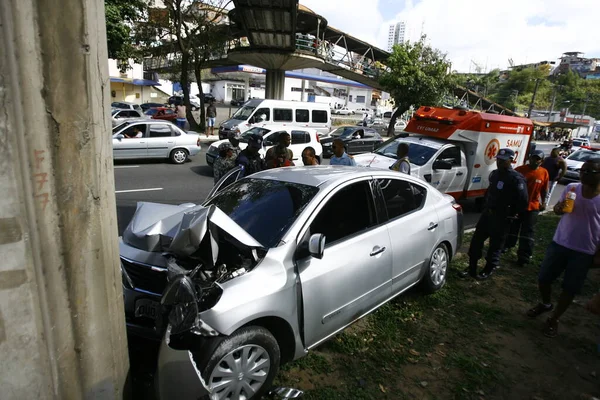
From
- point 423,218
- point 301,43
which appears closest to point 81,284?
point 423,218

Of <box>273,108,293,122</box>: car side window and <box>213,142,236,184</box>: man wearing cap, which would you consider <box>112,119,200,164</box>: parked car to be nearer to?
<box>273,108,293,122</box>: car side window

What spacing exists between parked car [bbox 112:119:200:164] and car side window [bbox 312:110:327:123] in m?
6.63

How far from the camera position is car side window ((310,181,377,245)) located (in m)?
3.14

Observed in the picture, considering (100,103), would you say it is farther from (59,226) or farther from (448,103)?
(448,103)

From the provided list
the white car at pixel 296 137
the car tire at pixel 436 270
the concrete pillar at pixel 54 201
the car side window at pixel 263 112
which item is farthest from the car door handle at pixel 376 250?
the car side window at pixel 263 112

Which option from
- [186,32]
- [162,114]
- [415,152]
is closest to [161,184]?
[415,152]

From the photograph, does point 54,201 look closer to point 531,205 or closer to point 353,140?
point 531,205

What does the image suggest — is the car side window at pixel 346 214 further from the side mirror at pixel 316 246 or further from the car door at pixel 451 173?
the car door at pixel 451 173

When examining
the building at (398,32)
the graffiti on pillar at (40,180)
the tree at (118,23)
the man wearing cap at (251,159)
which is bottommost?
the man wearing cap at (251,159)

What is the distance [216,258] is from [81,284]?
35.5 inches

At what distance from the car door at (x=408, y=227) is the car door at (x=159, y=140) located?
1011cm

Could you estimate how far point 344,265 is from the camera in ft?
10.2

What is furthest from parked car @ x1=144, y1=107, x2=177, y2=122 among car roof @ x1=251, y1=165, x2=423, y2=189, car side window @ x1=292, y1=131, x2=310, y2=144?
car roof @ x1=251, y1=165, x2=423, y2=189

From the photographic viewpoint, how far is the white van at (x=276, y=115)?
51.7 ft
